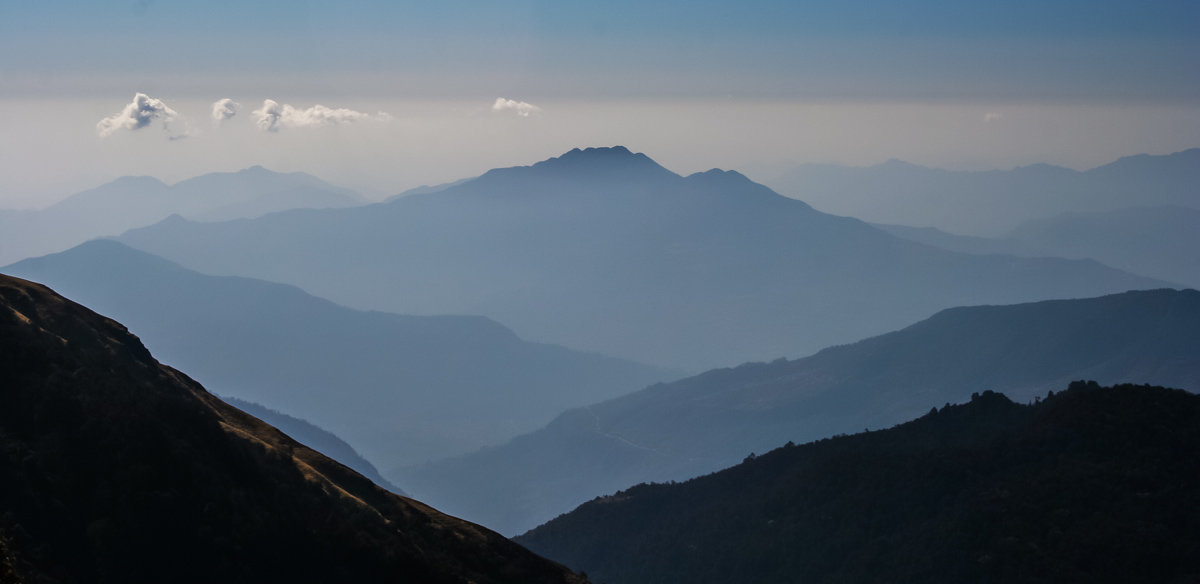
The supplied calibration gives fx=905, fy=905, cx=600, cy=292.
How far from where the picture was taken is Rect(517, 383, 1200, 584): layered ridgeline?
190 feet

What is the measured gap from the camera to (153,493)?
103 ft

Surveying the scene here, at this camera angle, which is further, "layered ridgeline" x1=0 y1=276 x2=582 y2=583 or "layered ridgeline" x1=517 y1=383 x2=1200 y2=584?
"layered ridgeline" x1=517 y1=383 x2=1200 y2=584

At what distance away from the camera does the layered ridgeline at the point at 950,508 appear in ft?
190

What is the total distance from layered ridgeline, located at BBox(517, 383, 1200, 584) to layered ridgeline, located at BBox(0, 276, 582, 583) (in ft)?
116

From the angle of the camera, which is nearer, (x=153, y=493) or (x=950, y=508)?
(x=153, y=493)

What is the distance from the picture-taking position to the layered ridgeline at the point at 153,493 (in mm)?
29469

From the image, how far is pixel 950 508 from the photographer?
68.6 meters

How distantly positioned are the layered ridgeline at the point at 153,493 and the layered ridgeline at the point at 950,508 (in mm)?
35499

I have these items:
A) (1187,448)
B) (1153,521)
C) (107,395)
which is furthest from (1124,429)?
(107,395)

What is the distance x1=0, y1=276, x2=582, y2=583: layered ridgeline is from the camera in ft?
96.7

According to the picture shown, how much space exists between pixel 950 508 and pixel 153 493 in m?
56.9

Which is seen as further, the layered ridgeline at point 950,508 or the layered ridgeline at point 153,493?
the layered ridgeline at point 950,508

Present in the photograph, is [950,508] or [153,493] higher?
[950,508]

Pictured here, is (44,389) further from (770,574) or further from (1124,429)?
(1124,429)
